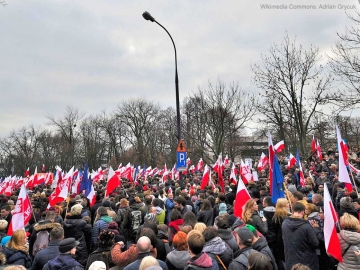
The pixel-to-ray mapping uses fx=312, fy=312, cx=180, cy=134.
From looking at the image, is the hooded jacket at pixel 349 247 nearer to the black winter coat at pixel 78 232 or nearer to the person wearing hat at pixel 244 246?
the person wearing hat at pixel 244 246

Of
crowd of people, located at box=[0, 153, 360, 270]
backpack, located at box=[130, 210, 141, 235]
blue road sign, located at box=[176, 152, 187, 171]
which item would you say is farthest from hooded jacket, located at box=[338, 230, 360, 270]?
blue road sign, located at box=[176, 152, 187, 171]

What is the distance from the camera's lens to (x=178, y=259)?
420cm

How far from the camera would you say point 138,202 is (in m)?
7.82

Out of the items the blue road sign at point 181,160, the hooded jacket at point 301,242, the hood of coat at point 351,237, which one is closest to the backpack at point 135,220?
the hooded jacket at point 301,242

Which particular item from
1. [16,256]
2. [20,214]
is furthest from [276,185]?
[20,214]

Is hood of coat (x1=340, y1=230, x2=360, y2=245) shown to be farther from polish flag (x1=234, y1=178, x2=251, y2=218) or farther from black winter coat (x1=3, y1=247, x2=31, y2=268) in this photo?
black winter coat (x1=3, y1=247, x2=31, y2=268)

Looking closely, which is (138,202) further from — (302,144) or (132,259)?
(302,144)

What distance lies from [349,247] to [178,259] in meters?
2.34

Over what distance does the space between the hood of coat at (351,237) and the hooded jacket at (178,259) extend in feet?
7.14

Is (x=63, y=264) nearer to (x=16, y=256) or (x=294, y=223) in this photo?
(x=16, y=256)

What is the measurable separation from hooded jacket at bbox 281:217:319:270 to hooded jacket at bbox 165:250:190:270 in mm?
1758

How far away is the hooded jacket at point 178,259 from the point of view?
13.7ft

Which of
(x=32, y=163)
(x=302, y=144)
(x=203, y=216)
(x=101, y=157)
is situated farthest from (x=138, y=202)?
(x=32, y=163)

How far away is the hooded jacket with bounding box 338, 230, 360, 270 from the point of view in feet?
13.8
